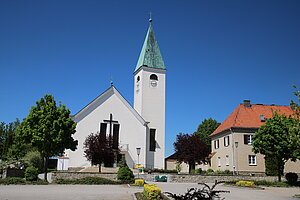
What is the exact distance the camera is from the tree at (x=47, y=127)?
24000 millimetres

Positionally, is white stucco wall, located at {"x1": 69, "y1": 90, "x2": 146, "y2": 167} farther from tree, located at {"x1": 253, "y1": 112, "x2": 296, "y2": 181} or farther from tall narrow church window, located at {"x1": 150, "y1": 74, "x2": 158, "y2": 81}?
tree, located at {"x1": 253, "y1": 112, "x2": 296, "y2": 181}

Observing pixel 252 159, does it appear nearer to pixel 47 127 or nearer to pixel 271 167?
pixel 271 167

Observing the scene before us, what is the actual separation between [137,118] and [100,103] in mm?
5415

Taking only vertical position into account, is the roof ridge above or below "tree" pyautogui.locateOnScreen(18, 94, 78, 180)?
above

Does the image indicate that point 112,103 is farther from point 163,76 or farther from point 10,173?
point 10,173

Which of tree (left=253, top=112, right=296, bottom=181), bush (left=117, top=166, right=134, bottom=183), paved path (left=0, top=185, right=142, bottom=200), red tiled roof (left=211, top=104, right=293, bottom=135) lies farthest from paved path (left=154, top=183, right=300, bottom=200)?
red tiled roof (left=211, top=104, right=293, bottom=135)

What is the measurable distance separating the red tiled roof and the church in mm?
9515

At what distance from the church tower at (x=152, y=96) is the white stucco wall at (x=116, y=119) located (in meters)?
2.19

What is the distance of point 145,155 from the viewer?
41.3 m

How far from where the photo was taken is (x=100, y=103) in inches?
1617

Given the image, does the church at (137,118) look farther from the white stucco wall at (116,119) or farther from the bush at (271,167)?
the bush at (271,167)

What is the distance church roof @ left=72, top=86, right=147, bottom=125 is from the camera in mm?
39594

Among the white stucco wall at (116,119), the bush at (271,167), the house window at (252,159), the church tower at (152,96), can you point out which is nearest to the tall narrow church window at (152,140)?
the church tower at (152,96)

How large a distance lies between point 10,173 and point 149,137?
2046 cm
